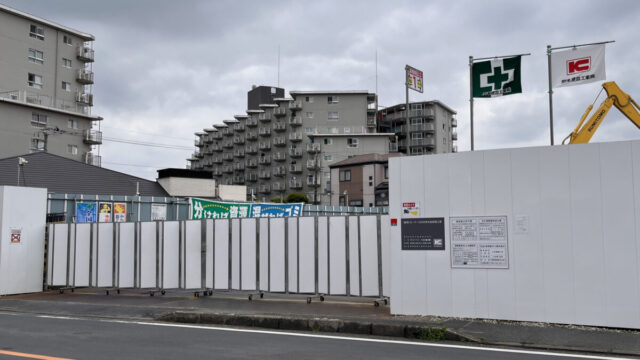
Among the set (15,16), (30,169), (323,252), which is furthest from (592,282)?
(15,16)

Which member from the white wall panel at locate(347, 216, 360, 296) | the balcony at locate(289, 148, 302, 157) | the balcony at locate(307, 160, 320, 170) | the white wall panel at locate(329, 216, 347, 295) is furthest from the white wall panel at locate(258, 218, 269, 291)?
the balcony at locate(289, 148, 302, 157)

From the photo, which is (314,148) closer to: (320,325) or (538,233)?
(320,325)

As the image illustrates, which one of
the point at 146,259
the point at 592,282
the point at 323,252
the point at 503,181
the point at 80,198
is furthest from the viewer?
the point at 80,198

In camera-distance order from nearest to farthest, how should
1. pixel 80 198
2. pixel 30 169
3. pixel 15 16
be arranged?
pixel 80 198 → pixel 30 169 → pixel 15 16

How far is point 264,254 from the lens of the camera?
46.3ft

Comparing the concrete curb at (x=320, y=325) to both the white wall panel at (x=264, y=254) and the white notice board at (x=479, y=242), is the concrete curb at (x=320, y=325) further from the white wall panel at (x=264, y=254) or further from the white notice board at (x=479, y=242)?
the white wall panel at (x=264, y=254)

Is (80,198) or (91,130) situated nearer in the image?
(80,198)

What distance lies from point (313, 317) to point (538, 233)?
4.41 metres

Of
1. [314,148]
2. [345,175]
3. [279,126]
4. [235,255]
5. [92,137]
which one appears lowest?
[235,255]

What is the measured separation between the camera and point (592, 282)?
9547 millimetres

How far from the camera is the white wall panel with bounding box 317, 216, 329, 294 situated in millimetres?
13164

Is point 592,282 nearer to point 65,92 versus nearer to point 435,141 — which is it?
point 65,92

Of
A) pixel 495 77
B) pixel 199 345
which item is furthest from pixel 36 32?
pixel 199 345

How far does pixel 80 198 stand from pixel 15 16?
148ft
